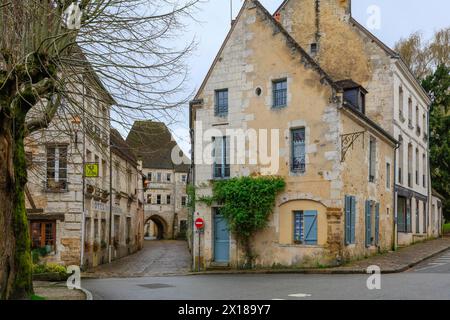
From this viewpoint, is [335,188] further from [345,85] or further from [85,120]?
[85,120]

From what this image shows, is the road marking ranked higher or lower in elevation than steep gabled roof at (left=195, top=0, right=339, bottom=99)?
lower

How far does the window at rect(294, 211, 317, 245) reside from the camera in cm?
1972

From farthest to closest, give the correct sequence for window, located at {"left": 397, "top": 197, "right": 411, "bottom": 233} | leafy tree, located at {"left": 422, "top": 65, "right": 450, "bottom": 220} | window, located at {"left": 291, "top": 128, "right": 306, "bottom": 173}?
leafy tree, located at {"left": 422, "top": 65, "right": 450, "bottom": 220}
window, located at {"left": 397, "top": 197, "right": 411, "bottom": 233}
window, located at {"left": 291, "top": 128, "right": 306, "bottom": 173}

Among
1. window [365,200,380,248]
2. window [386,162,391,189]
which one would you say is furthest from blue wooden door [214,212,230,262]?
window [386,162,391,189]

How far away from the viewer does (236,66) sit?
2248 cm

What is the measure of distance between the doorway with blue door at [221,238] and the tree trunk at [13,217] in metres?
11.8

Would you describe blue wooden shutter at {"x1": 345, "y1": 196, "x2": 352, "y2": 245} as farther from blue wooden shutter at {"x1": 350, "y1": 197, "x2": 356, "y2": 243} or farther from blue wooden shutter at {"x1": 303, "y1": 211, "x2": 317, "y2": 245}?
blue wooden shutter at {"x1": 303, "y1": 211, "x2": 317, "y2": 245}

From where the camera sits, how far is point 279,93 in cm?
2145

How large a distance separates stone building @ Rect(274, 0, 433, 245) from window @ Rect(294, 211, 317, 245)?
25.5 feet

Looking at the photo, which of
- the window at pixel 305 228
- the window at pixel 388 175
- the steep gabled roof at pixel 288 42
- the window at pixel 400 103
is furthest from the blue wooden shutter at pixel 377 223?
the steep gabled roof at pixel 288 42

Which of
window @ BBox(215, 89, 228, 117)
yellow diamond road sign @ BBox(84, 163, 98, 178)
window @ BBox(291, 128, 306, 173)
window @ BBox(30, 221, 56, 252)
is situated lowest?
→ window @ BBox(30, 221, 56, 252)

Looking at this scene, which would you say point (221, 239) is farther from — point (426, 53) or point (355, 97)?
point (426, 53)

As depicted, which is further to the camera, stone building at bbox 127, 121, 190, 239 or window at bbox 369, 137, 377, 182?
stone building at bbox 127, 121, 190, 239

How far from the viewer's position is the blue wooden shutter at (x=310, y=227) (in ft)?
64.6
